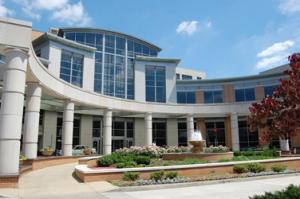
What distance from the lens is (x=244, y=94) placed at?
45.5 m

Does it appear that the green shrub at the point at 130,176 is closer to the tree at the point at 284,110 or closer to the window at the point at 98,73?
the tree at the point at 284,110

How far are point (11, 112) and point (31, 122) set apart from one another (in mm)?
6986

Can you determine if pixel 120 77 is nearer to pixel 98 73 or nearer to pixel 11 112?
pixel 98 73

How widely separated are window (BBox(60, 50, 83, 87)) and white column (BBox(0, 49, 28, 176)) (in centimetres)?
2477

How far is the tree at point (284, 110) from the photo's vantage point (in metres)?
7.10

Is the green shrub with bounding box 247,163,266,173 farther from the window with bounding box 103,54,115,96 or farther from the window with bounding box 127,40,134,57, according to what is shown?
the window with bounding box 127,40,134,57

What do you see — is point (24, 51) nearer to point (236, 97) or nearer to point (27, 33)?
point (27, 33)

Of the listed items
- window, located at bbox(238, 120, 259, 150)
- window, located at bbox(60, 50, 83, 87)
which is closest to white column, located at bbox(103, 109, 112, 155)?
window, located at bbox(60, 50, 83, 87)

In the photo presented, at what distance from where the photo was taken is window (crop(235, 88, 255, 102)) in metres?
44.9

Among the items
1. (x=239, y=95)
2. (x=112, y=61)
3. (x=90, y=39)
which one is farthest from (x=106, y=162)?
(x=239, y=95)

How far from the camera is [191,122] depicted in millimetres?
40344

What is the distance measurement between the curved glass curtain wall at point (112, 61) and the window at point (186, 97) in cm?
823

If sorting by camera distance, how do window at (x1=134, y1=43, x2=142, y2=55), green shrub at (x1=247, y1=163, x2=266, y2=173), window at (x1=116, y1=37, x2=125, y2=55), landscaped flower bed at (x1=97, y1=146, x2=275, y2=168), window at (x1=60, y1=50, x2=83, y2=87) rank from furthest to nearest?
window at (x1=134, y1=43, x2=142, y2=55) → window at (x1=116, y1=37, x2=125, y2=55) → window at (x1=60, y1=50, x2=83, y2=87) → landscaped flower bed at (x1=97, y1=146, x2=275, y2=168) → green shrub at (x1=247, y1=163, x2=266, y2=173)

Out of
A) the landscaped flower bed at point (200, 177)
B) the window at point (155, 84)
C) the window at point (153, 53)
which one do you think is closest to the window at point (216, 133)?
the window at point (155, 84)
